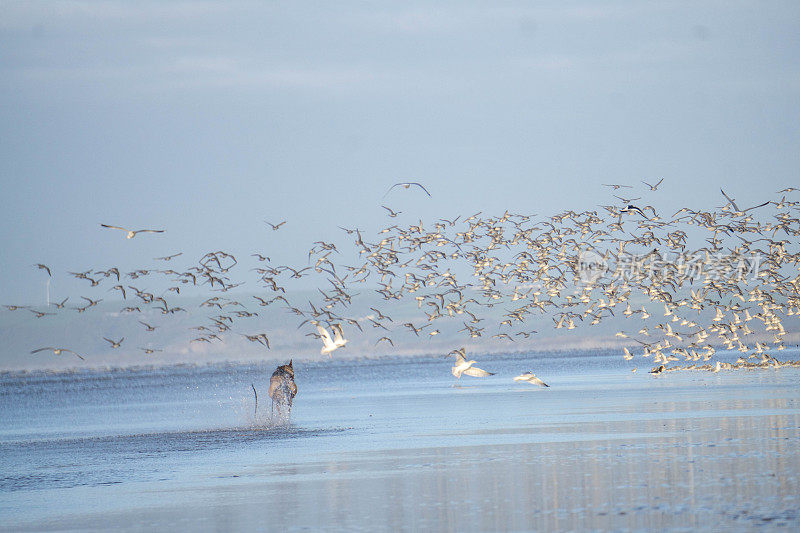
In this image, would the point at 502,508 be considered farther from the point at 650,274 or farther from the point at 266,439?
the point at 650,274

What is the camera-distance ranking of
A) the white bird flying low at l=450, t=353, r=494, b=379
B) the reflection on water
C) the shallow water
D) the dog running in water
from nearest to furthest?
1. the reflection on water
2. the shallow water
3. the white bird flying low at l=450, t=353, r=494, b=379
4. the dog running in water

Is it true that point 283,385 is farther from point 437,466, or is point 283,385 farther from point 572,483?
point 572,483

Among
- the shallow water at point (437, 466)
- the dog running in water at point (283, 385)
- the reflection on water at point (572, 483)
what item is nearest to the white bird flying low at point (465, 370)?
the shallow water at point (437, 466)

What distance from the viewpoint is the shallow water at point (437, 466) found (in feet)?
54.4

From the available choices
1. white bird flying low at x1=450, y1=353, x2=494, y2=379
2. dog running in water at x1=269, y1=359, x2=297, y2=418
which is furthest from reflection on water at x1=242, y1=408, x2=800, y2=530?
dog running in water at x1=269, y1=359, x2=297, y2=418

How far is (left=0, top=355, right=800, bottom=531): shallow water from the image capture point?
54.4 ft

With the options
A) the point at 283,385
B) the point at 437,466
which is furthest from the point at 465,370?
the point at 437,466

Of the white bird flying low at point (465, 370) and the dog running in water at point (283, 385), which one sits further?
the dog running in water at point (283, 385)

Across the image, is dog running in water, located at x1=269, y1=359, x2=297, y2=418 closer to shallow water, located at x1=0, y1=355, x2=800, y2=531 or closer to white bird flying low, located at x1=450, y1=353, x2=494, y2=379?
shallow water, located at x1=0, y1=355, x2=800, y2=531

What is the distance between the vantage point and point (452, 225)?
106 ft

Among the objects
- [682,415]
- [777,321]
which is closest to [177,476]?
[682,415]

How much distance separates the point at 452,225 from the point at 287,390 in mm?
7477

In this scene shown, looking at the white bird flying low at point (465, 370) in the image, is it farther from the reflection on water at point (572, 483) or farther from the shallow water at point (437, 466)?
the reflection on water at point (572, 483)

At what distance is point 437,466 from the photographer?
22141mm
